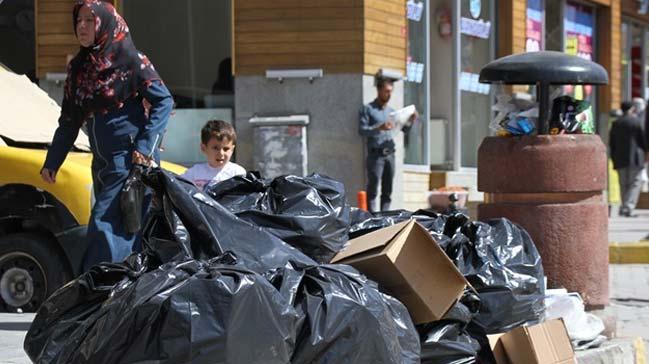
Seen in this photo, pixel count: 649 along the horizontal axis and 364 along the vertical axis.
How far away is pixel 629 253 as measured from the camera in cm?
1164

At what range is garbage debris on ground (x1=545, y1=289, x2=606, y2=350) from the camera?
20.8ft

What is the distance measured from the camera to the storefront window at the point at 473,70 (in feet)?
58.2

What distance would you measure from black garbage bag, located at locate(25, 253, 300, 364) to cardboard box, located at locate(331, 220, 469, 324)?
760 millimetres

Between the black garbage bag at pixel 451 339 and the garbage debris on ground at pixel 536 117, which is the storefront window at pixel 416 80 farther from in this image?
the black garbage bag at pixel 451 339

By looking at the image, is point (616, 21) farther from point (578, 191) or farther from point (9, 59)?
point (578, 191)

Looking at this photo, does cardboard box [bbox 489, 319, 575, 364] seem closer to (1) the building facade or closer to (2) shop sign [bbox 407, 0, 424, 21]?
(1) the building facade

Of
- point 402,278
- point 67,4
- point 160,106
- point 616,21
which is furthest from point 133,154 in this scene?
point 616,21

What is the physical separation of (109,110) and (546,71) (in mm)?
2467

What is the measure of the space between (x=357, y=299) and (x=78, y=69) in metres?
2.79

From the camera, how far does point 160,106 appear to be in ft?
21.7

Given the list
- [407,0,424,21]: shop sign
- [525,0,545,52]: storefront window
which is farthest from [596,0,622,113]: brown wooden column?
[407,0,424,21]: shop sign

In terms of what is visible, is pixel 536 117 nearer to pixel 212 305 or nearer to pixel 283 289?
pixel 283 289

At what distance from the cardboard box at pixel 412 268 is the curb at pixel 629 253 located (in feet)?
22.0

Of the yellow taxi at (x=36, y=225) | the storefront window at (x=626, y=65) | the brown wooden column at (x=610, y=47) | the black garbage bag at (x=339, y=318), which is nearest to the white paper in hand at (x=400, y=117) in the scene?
the yellow taxi at (x=36, y=225)
